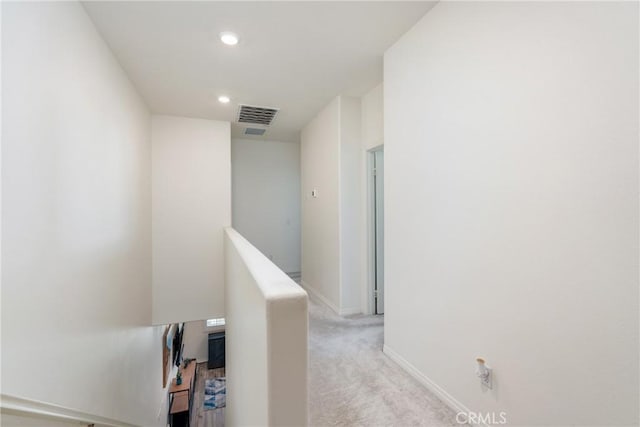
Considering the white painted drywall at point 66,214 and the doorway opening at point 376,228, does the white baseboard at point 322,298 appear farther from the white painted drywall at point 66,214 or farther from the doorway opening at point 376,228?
the white painted drywall at point 66,214

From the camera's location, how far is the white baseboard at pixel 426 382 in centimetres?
172

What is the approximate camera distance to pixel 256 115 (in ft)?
13.9

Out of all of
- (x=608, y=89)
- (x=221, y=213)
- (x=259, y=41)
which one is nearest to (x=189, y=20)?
(x=259, y=41)

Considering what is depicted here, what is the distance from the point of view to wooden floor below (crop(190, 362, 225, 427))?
5.12 m

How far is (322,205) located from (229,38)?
2.38 metres

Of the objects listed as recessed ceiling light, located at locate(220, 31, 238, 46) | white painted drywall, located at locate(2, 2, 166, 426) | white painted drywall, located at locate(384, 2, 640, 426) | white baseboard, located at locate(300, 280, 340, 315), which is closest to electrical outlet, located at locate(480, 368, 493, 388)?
white painted drywall, located at locate(384, 2, 640, 426)

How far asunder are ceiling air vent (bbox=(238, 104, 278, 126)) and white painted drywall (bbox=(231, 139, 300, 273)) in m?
1.24

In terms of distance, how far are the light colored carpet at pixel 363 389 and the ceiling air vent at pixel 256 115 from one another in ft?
10.0

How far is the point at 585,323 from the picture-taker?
1151 mm

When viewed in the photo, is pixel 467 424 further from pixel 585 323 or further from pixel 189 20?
pixel 189 20

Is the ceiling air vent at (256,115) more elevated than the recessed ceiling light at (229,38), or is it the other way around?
the ceiling air vent at (256,115)

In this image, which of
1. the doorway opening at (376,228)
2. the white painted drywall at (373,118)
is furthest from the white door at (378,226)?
the white painted drywall at (373,118)

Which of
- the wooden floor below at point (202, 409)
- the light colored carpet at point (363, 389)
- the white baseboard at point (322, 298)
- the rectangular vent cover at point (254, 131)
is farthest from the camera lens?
the wooden floor below at point (202, 409)

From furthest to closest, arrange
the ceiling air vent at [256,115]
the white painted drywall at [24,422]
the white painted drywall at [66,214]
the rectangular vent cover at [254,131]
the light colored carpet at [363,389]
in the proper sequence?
the rectangular vent cover at [254,131]
the ceiling air vent at [256,115]
the light colored carpet at [363,389]
the white painted drywall at [66,214]
the white painted drywall at [24,422]
